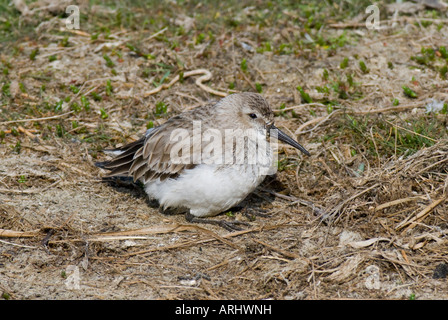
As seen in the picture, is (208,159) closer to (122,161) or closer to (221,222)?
(221,222)

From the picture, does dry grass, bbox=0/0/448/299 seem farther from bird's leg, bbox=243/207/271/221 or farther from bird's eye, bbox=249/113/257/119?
bird's eye, bbox=249/113/257/119

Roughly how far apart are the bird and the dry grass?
29cm

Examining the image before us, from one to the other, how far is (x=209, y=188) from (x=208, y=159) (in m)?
0.31

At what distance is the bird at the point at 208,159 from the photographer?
577 cm

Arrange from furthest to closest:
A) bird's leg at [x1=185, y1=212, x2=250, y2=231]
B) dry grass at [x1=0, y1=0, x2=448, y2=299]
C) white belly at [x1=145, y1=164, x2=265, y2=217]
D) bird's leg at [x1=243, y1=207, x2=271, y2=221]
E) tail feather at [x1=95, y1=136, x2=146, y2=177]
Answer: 1. tail feather at [x1=95, y1=136, x2=146, y2=177]
2. bird's leg at [x1=243, y1=207, x2=271, y2=221]
3. bird's leg at [x1=185, y1=212, x2=250, y2=231]
4. white belly at [x1=145, y1=164, x2=265, y2=217]
5. dry grass at [x1=0, y1=0, x2=448, y2=299]

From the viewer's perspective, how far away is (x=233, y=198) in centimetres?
585

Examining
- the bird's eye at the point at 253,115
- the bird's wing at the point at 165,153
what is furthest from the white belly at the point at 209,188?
the bird's eye at the point at 253,115

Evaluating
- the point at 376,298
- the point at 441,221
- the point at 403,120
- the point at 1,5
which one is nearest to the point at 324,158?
the point at 403,120

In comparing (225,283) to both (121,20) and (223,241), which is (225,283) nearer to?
(223,241)

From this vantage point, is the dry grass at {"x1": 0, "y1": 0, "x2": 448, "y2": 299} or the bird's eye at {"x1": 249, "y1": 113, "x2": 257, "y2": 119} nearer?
the dry grass at {"x1": 0, "y1": 0, "x2": 448, "y2": 299}

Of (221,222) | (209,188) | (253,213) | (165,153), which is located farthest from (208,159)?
Result: (253,213)

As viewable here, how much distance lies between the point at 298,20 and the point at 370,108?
237 centimetres

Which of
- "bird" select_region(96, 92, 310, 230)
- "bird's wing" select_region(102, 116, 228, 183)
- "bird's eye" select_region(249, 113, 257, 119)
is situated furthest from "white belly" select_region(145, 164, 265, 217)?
"bird's eye" select_region(249, 113, 257, 119)

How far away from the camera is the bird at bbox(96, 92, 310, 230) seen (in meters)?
5.77
